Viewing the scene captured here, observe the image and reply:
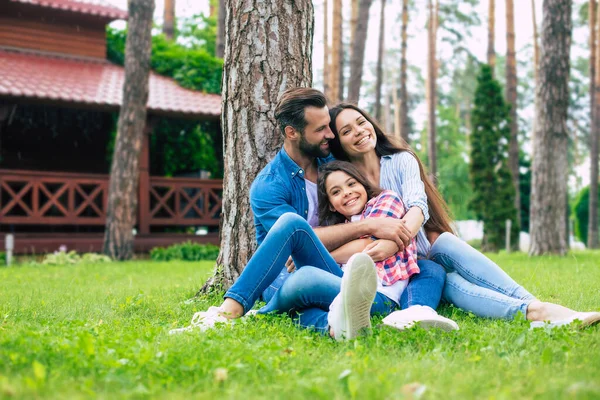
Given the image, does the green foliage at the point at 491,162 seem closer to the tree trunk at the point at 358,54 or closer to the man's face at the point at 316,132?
the tree trunk at the point at 358,54

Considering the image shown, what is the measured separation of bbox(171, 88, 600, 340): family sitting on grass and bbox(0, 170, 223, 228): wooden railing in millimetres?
9843

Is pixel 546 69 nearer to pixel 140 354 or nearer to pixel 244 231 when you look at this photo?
pixel 244 231

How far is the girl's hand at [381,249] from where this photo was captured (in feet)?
13.4

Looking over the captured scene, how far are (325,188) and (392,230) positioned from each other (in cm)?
58

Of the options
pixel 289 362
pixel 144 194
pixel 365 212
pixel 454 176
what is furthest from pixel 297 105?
pixel 454 176

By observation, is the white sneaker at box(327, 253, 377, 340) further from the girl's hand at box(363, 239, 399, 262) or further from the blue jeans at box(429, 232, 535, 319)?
the blue jeans at box(429, 232, 535, 319)

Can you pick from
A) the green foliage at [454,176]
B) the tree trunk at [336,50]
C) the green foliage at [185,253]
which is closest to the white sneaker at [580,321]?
the green foliage at [185,253]

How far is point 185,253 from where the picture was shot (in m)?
13.7

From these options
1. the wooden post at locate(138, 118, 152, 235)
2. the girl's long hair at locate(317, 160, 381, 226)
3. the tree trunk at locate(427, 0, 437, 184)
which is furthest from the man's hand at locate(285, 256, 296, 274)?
the tree trunk at locate(427, 0, 437, 184)

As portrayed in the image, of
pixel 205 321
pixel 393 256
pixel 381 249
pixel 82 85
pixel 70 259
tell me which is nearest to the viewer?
pixel 205 321

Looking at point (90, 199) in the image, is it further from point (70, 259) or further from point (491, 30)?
point (491, 30)

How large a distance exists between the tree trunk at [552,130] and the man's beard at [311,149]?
24.4 feet

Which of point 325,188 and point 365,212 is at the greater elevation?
point 325,188

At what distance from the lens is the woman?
4.12 metres
